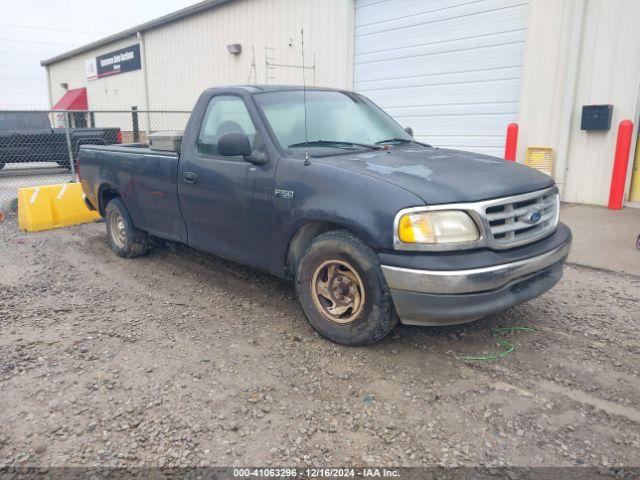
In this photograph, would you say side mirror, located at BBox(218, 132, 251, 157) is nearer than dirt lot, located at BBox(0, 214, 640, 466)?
No

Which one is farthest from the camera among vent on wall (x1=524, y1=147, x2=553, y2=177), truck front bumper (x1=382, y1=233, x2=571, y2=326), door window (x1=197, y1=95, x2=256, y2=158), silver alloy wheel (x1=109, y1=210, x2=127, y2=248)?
vent on wall (x1=524, y1=147, x2=553, y2=177)

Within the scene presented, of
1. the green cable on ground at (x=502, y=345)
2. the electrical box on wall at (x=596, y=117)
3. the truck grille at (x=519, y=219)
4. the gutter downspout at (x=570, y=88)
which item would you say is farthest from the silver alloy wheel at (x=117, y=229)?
the electrical box on wall at (x=596, y=117)

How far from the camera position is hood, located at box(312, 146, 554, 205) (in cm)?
326

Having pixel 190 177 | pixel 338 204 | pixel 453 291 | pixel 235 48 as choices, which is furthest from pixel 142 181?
pixel 235 48

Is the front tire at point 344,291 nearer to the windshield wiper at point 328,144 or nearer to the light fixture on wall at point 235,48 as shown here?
the windshield wiper at point 328,144

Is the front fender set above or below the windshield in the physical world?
below

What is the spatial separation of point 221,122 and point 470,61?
249 inches

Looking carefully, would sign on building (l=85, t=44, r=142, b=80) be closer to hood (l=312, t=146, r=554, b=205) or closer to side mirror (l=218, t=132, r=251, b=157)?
side mirror (l=218, t=132, r=251, b=157)

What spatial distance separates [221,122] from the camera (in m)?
4.59

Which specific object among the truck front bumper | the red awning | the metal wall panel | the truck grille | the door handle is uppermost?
the metal wall panel

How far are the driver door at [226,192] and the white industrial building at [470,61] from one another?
5.84 metres

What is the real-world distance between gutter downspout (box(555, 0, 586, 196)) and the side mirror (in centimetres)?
606

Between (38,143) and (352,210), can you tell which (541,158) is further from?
(38,143)

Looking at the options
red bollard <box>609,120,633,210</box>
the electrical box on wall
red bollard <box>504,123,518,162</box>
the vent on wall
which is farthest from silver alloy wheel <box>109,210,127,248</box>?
red bollard <box>609,120,633,210</box>
